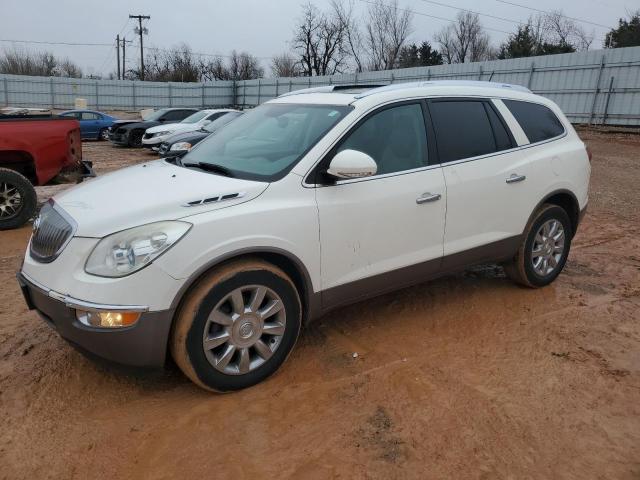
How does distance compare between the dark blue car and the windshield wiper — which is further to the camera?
the dark blue car

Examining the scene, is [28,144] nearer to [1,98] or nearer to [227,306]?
[227,306]

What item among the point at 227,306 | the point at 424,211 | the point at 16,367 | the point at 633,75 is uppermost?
the point at 633,75

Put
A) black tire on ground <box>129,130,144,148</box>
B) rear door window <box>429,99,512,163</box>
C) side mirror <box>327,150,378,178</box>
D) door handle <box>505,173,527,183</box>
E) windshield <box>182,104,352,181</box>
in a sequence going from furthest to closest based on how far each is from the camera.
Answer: black tire on ground <box>129,130,144,148</box>
door handle <box>505,173,527,183</box>
rear door window <box>429,99,512,163</box>
windshield <box>182,104,352,181</box>
side mirror <box>327,150,378,178</box>

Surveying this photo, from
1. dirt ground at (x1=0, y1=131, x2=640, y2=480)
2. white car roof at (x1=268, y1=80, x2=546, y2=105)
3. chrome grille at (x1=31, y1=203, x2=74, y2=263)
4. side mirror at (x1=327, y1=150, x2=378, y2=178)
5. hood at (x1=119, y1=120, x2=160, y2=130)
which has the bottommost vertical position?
dirt ground at (x1=0, y1=131, x2=640, y2=480)

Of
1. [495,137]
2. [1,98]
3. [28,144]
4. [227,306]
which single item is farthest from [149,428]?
[1,98]

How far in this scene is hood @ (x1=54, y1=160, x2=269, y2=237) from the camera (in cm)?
287

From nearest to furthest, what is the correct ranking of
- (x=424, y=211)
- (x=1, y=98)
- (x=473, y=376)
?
(x=473, y=376) → (x=424, y=211) → (x=1, y=98)

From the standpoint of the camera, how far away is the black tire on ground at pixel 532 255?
184 inches

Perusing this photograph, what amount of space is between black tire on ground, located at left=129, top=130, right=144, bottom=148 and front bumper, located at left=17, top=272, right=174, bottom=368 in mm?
16988

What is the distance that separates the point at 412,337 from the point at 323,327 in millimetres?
675

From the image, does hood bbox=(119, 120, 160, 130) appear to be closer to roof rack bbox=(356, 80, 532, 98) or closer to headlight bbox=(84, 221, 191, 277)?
roof rack bbox=(356, 80, 532, 98)

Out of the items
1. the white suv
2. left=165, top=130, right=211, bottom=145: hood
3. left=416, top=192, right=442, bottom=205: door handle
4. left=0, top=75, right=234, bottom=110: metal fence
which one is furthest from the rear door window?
left=0, top=75, right=234, bottom=110: metal fence

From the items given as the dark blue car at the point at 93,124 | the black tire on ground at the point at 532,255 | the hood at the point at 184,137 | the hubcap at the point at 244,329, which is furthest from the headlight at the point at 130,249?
the dark blue car at the point at 93,124

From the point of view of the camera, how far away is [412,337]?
3.94 meters
